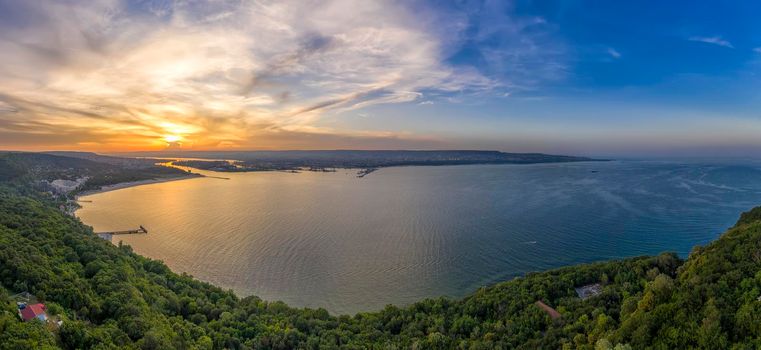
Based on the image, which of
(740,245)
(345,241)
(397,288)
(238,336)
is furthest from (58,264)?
(740,245)

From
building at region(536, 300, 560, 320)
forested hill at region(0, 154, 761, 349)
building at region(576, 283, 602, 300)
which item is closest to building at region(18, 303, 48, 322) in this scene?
forested hill at region(0, 154, 761, 349)

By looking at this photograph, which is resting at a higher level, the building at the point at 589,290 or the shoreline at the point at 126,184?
the shoreline at the point at 126,184

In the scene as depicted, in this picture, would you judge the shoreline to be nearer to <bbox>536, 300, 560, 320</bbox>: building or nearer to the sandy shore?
the sandy shore

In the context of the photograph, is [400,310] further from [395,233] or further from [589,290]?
[395,233]

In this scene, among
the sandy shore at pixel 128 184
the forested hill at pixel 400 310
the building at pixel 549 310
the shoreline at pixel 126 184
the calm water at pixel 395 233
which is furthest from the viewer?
the sandy shore at pixel 128 184

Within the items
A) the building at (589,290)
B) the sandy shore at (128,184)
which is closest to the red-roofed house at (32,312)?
the building at (589,290)

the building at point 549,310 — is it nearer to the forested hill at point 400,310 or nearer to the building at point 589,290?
the forested hill at point 400,310

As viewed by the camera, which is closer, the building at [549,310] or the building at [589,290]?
the building at [549,310]
